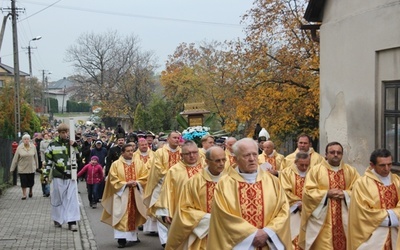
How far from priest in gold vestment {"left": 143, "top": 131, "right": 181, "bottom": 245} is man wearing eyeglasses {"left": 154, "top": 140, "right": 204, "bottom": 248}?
161 centimetres

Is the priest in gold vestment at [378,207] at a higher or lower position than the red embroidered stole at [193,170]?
lower

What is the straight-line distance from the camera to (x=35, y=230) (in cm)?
1289

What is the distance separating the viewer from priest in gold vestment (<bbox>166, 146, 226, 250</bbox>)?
720 centimetres

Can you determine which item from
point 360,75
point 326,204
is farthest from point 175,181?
point 360,75

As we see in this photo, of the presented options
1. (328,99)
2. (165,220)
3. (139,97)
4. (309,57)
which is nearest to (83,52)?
(139,97)

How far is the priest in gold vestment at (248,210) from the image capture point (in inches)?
240

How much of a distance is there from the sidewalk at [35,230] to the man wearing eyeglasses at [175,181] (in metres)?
2.68

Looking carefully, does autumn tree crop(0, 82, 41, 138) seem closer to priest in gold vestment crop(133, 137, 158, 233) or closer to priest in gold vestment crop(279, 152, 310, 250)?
priest in gold vestment crop(133, 137, 158, 233)

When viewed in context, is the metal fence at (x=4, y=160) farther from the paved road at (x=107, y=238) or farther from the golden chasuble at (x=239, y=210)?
the golden chasuble at (x=239, y=210)

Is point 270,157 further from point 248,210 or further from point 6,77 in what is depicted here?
point 6,77

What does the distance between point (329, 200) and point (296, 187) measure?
82 centimetres

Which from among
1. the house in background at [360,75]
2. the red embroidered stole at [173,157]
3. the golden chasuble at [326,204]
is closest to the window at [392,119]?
the house in background at [360,75]

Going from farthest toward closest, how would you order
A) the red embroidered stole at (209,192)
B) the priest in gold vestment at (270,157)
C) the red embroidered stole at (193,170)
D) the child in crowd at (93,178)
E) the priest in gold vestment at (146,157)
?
the child in crowd at (93,178) → the priest in gold vestment at (146,157) → the priest in gold vestment at (270,157) → the red embroidered stole at (193,170) → the red embroidered stole at (209,192)

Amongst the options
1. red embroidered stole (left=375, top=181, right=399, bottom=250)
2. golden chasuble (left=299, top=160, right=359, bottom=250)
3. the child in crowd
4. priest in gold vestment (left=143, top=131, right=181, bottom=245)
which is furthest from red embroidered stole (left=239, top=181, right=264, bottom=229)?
the child in crowd
